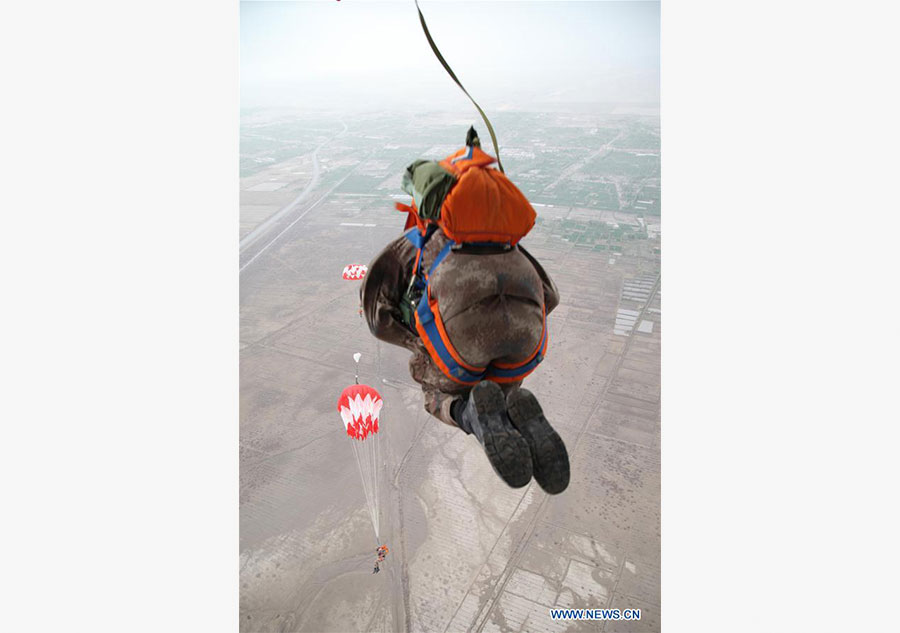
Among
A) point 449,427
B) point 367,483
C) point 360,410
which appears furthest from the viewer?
point 449,427

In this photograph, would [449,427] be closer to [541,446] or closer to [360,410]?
[360,410]

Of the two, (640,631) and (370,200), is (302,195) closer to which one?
(370,200)

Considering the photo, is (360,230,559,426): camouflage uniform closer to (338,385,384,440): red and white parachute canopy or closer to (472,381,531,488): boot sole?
(472,381,531,488): boot sole

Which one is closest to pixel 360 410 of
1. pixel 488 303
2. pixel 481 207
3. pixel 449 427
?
pixel 449 427

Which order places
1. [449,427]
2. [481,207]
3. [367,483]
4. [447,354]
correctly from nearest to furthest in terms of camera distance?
[481,207]
[447,354]
[367,483]
[449,427]

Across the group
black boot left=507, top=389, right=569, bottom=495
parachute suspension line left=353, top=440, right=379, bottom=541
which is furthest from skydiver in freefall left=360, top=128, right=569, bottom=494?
parachute suspension line left=353, top=440, right=379, bottom=541

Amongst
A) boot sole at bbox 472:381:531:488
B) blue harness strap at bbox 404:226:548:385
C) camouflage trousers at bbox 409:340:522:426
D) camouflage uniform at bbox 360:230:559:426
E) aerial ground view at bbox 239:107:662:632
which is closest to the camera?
boot sole at bbox 472:381:531:488

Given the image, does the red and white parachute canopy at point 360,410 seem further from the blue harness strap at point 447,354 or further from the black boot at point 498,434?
the black boot at point 498,434
